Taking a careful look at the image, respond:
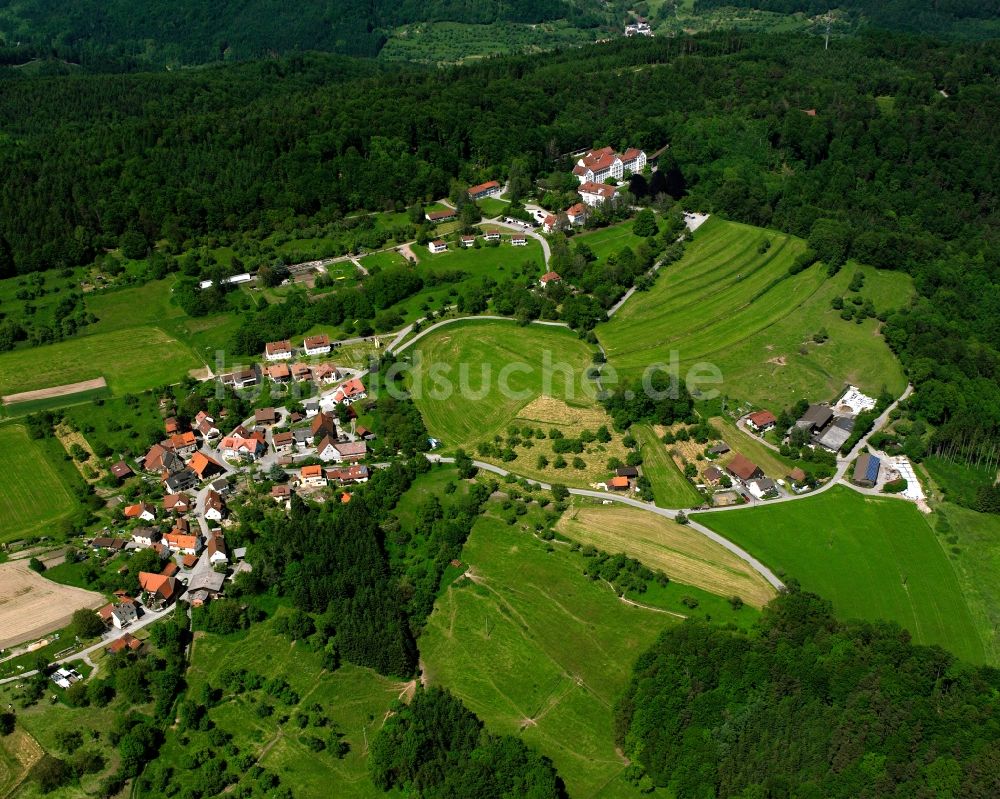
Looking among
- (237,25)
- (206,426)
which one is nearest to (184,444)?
(206,426)

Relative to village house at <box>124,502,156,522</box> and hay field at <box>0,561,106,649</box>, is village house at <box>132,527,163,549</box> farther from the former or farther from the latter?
hay field at <box>0,561,106,649</box>

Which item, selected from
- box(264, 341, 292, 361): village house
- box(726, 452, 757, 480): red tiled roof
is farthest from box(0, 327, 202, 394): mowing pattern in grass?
box(726, 452, 757, 480): red tiled roof

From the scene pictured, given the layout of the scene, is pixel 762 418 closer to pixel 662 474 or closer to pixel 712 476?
pixel 712 476

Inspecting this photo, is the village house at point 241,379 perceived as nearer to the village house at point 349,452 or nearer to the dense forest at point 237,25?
the village house at point 349,452

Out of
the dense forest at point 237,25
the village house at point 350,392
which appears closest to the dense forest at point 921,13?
the dense forest at point 237,25

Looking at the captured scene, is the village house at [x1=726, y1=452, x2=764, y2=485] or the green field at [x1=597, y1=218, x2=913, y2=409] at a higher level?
the village house at [x1=726, y1=452, x2=764, y2=485]

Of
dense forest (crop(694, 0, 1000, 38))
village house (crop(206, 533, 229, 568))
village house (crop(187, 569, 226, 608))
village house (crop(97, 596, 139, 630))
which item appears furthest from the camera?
dense forest (crop(694, 0, 1000, 38))
